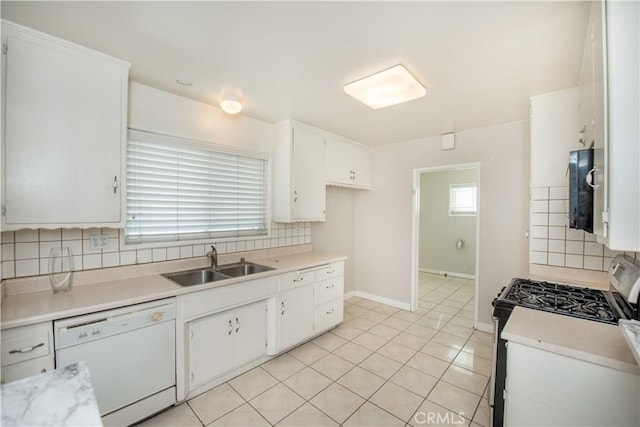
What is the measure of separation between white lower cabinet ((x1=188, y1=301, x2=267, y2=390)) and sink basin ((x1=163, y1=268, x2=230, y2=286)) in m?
0.35

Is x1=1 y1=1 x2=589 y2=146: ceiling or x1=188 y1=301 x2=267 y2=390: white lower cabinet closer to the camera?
x1=1 y1=1 x2=589 y2=146: ceiling

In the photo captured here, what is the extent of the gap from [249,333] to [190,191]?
4.54 feet

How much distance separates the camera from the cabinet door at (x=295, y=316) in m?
2.55

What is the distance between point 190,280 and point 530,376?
2.42 m

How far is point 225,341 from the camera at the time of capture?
218cm

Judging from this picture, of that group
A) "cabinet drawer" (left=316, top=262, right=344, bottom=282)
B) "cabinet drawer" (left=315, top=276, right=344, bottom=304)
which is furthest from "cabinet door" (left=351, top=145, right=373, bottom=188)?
"cabinet drawer" (left=315, top=276, right=344, bottom=304)

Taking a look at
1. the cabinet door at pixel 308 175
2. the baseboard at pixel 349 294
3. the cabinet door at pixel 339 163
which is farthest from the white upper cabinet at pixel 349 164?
the baseboard at pixel 349 294

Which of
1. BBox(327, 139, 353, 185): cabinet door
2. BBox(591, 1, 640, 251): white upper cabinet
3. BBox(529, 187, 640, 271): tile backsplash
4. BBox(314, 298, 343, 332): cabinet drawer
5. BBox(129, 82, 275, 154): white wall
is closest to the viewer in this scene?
BBox(591, 1, 640, 251): white upper cabinet

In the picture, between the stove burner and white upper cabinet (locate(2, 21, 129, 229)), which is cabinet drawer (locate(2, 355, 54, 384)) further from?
the stove burner

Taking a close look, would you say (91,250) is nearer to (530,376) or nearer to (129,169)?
(129,169)

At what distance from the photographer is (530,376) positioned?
125cm

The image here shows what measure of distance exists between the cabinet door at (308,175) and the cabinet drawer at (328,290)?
76cm

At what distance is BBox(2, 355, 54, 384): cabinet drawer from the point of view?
1.32 m

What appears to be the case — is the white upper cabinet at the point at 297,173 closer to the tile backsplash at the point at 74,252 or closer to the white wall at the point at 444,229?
the tile backsplash at the point at 74,252
